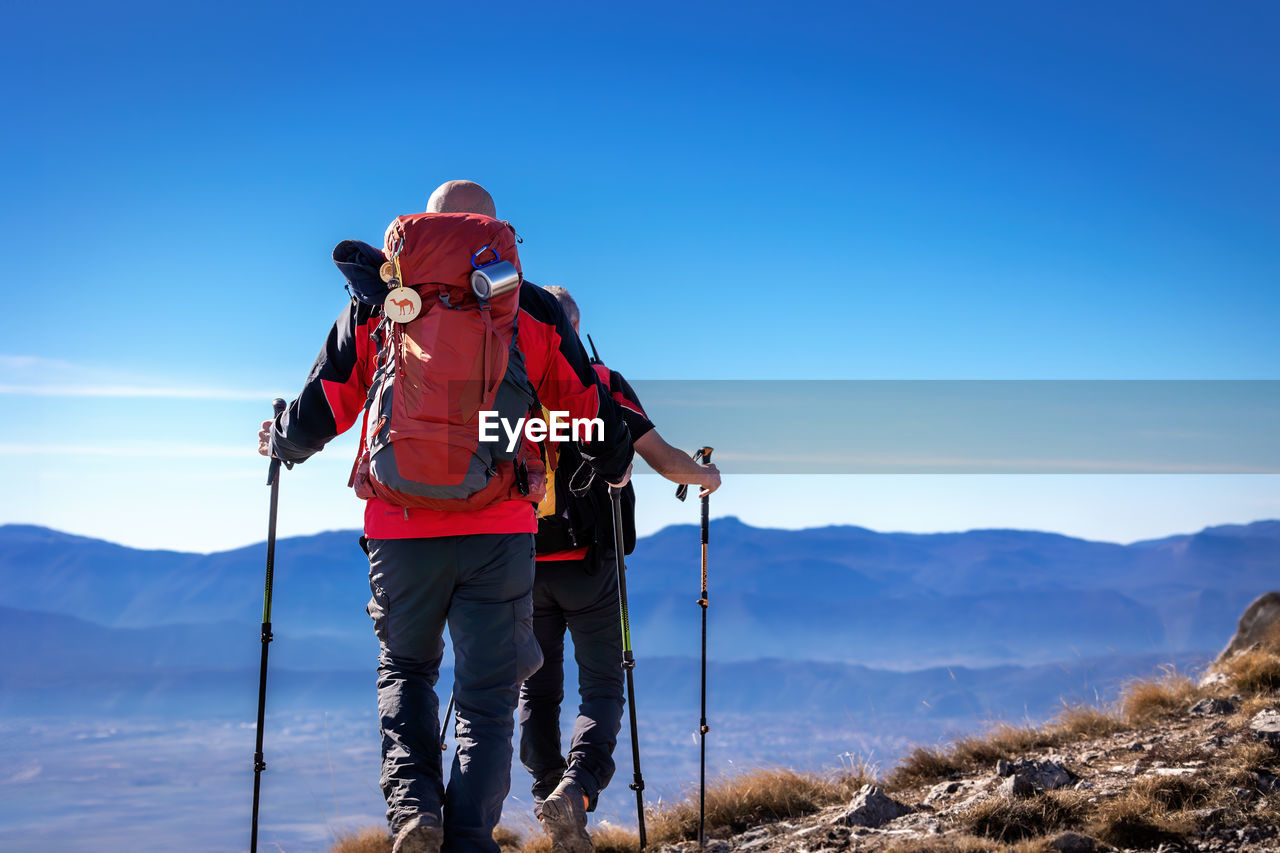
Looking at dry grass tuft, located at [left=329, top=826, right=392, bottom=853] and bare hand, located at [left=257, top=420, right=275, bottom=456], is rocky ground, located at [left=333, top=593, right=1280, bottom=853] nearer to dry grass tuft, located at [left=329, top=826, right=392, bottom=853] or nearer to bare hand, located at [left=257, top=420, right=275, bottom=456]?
dry grass tuft, located at [left=329, top=826, right=392, bottom=853]

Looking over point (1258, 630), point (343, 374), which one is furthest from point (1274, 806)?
point (1258, 630)

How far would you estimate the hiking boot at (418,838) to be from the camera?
3359mm

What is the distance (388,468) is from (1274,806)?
4.57 meters

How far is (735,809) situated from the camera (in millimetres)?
6211

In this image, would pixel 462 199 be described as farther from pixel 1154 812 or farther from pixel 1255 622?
pixel 1255 622

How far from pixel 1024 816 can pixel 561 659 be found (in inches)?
99.9

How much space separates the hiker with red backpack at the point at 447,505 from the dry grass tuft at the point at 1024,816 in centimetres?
261

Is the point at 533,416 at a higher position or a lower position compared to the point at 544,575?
higher

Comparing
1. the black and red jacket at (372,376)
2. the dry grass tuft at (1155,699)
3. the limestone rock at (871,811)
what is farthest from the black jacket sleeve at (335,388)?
the dry grass tuft at (1155,699)

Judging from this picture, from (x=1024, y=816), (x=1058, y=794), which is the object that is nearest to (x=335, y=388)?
(x=1024, y=816)

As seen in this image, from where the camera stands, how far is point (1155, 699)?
792 cm

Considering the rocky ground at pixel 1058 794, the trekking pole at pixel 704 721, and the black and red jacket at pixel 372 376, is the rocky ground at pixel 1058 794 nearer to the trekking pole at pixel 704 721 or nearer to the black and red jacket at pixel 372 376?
the trekking pole at pixel 704 721

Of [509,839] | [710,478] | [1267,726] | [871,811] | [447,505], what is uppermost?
[710,478]

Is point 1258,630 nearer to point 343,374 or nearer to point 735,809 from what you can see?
point 735,809
